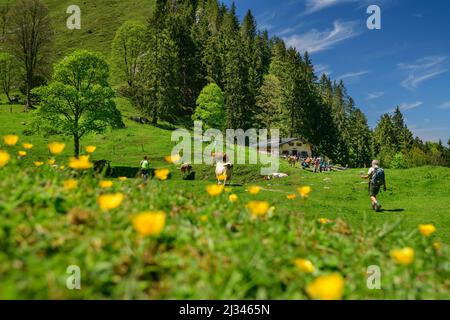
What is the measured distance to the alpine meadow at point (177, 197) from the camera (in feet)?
8.18

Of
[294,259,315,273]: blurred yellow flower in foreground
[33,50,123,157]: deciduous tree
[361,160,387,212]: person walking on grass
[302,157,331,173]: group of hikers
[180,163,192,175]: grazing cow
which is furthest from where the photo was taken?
[302,157,331,173]: group of hikers

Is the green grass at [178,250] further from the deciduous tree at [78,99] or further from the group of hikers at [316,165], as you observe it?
the group of hikers at [316,165]

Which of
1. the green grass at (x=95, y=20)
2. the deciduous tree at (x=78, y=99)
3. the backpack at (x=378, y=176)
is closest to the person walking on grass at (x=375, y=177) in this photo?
the backpack at (x=378, y=176)

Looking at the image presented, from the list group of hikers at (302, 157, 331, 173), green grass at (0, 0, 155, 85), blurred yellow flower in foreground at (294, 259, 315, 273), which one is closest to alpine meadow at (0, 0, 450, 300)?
blurred yellow flower in foreground at (294, 259, 315, 273)

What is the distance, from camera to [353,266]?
10.7 ft

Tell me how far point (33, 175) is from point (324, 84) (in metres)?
145

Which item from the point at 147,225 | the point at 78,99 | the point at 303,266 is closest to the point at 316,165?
the point at 78,99

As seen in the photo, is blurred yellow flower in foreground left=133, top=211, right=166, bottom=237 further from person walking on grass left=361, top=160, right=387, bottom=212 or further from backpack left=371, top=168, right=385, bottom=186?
backpack left=371, top=168, right=385, bottom=186

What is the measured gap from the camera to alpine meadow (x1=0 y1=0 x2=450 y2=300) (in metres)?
2.49

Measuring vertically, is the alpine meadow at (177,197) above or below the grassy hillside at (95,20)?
below

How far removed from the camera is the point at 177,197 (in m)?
4.47

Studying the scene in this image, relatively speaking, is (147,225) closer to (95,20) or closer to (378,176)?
(378,176)

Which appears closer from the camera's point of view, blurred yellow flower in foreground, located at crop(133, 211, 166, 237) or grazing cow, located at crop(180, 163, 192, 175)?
blurred yellow flower in foreground, located at crop(133, 211, 166, 237)

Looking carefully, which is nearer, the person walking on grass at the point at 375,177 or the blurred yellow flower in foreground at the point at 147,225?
the blurred yellow flower in foreground at the point at 147,225
